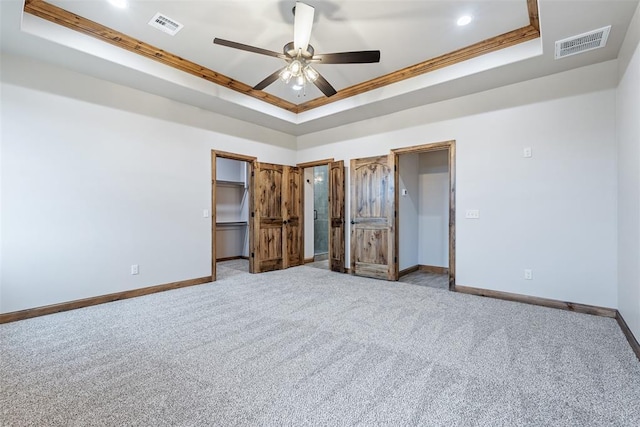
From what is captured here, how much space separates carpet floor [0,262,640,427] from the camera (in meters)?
1.60

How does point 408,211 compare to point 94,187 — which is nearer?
point 94,187

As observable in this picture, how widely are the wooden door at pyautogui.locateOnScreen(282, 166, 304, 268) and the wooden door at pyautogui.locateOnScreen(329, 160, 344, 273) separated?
0.84 m

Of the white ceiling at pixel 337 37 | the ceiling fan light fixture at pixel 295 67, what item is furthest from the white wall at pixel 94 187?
the ceiling fan light fixture at pixel 295 67

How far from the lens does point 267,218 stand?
219 inches

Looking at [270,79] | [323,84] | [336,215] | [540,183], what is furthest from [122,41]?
[540,183]

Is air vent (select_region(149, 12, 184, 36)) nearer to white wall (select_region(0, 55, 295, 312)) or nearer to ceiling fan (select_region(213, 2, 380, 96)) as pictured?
ceiling fan (select_region(213, 2, 380, 96))

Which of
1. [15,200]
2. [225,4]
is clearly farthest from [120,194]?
[225,4]

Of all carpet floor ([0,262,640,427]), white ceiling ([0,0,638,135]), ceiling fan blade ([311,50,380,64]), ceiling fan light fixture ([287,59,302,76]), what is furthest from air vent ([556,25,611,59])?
carpet floor ([0,262,640,427])

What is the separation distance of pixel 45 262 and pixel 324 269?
409 centimetres

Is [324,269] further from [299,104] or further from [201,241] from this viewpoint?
[299,104]

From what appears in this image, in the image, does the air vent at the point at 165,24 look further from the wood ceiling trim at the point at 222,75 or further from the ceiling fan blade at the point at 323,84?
the ceiling fan blade at the point at 323,84

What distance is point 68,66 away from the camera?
10.7 feet

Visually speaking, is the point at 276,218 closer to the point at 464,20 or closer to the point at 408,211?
the point at 408,211

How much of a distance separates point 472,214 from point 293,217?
11.1ft
